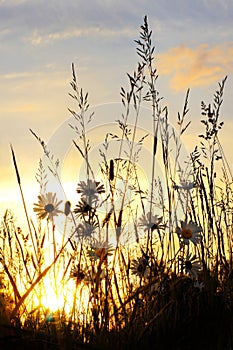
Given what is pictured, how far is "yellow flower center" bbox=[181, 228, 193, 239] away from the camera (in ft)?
8.66

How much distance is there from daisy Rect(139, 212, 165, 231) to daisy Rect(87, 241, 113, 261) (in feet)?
1.01

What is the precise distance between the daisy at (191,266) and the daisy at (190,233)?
112 mm

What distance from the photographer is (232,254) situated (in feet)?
10.0

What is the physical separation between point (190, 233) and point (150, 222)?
20 centimetres

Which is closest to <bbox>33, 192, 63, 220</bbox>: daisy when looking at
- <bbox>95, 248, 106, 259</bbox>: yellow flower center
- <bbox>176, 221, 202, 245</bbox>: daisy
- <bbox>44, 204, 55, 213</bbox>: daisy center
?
<bbox>44, 204, 55, 213</bbox>: daisy center

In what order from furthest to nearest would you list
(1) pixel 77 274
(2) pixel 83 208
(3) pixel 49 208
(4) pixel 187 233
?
(4) pixel 187 233 < (3) pixel 49 208 < (1) pixel 77 274 < (2) pixel 83 208

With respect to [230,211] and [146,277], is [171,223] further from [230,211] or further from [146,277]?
[230,211]

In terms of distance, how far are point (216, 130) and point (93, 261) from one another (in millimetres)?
1209

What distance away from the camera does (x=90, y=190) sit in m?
2.39

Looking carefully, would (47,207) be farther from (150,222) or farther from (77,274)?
(150,222)

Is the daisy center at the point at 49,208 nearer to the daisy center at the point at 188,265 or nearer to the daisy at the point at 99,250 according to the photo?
the daisy at the point at 99,250

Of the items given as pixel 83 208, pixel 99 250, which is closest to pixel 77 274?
pixel 99 250

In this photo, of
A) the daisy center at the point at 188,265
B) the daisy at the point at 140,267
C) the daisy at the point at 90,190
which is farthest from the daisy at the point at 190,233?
the daisy at the point at 90,190

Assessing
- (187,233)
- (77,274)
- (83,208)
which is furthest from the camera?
(187,233)
